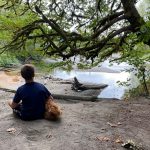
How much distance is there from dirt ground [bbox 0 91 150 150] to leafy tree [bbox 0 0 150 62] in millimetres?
3698

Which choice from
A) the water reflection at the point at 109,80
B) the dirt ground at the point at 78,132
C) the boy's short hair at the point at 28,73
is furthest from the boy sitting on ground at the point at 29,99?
the water reflection at the point at 109,80

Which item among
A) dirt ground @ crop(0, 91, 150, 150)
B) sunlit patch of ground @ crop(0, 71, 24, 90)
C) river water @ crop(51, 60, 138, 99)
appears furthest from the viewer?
river water @ crop(51, 60, 138, 99)

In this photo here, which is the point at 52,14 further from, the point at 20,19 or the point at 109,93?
the point at 109,93

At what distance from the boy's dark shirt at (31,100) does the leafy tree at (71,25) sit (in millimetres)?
4143

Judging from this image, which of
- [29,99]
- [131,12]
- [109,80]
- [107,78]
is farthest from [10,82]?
[29,99]

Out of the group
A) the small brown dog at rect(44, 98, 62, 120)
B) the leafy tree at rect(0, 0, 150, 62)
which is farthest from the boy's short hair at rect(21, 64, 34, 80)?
the leafy tree at rect(0, 0, 150, 62)

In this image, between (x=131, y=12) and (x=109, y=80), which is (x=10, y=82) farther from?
(x=131, y=12)

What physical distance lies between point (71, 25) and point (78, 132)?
304 inches

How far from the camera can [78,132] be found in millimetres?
7242

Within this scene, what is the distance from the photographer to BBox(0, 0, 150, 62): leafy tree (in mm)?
12305

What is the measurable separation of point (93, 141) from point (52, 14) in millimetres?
8156

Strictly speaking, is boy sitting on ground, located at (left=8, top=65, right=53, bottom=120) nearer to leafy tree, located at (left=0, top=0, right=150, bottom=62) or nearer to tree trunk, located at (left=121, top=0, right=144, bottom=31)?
leafy tree, located at (left=0, top=0, right=150, bottom=62)

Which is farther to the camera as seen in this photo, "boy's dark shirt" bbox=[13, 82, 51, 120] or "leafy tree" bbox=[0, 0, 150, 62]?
"leafy tree" bbox=[0, 0, 150, 62]

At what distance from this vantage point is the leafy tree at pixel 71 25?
12305mm
